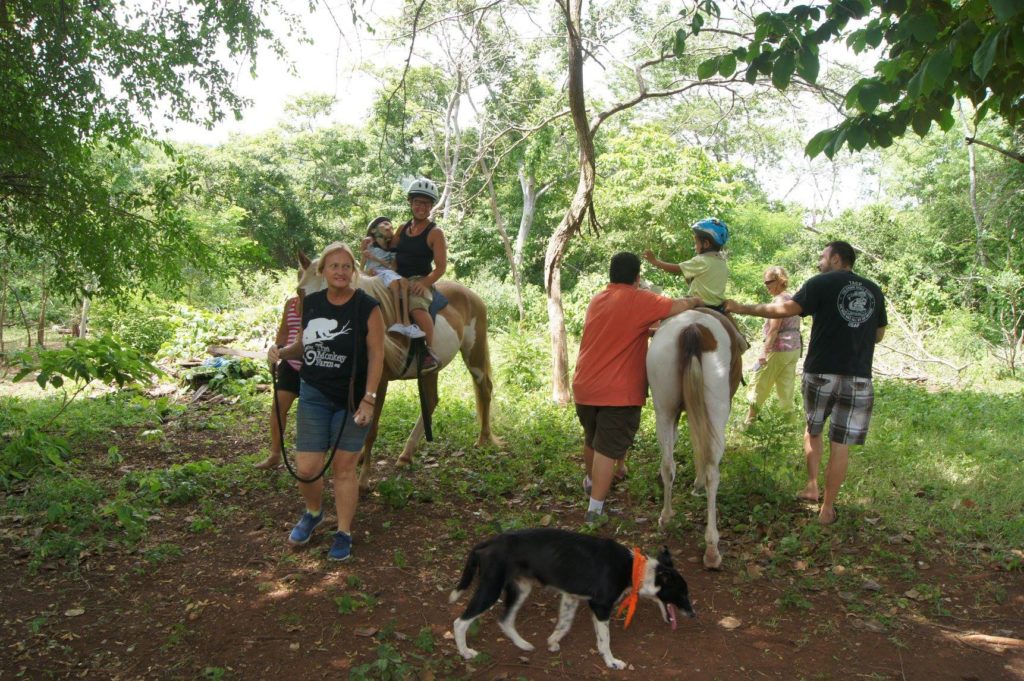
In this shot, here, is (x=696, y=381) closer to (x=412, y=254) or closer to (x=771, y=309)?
(x=771, y=309)

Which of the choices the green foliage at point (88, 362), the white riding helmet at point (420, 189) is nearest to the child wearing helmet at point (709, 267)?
the white riding helmet at point (420, 189)

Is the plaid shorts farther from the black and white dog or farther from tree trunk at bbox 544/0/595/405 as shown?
tree trunk at bbox 544/0/595/405

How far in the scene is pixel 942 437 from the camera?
23.9 feet

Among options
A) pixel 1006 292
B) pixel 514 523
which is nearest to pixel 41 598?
pixel 514 523

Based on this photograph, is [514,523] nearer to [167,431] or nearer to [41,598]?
[41,598]

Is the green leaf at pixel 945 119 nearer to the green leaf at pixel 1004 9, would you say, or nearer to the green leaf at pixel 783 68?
the green leaf at pixel 783 68

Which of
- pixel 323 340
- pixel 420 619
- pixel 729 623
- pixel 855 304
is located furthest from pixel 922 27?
pixel 420 619

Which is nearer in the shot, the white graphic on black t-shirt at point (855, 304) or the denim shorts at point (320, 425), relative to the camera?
the denim shorts at point (320, 425)

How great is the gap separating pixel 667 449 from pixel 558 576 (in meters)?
1.79

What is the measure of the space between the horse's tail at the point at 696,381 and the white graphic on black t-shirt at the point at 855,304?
0.99m

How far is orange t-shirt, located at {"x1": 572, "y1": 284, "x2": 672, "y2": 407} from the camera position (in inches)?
185

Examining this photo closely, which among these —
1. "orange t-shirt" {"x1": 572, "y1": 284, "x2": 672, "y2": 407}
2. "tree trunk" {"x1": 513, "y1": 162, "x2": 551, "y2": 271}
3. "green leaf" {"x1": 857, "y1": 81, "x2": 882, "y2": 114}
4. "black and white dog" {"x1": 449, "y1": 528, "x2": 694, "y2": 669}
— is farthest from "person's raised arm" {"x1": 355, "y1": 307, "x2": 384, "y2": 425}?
"tree trunk" {"x1": 513, "y1": 162, "x2": 551, "y2": 271}

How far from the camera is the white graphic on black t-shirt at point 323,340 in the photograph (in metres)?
4.18

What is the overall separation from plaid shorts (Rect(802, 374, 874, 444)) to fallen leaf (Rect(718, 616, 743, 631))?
Answer: 177cm
